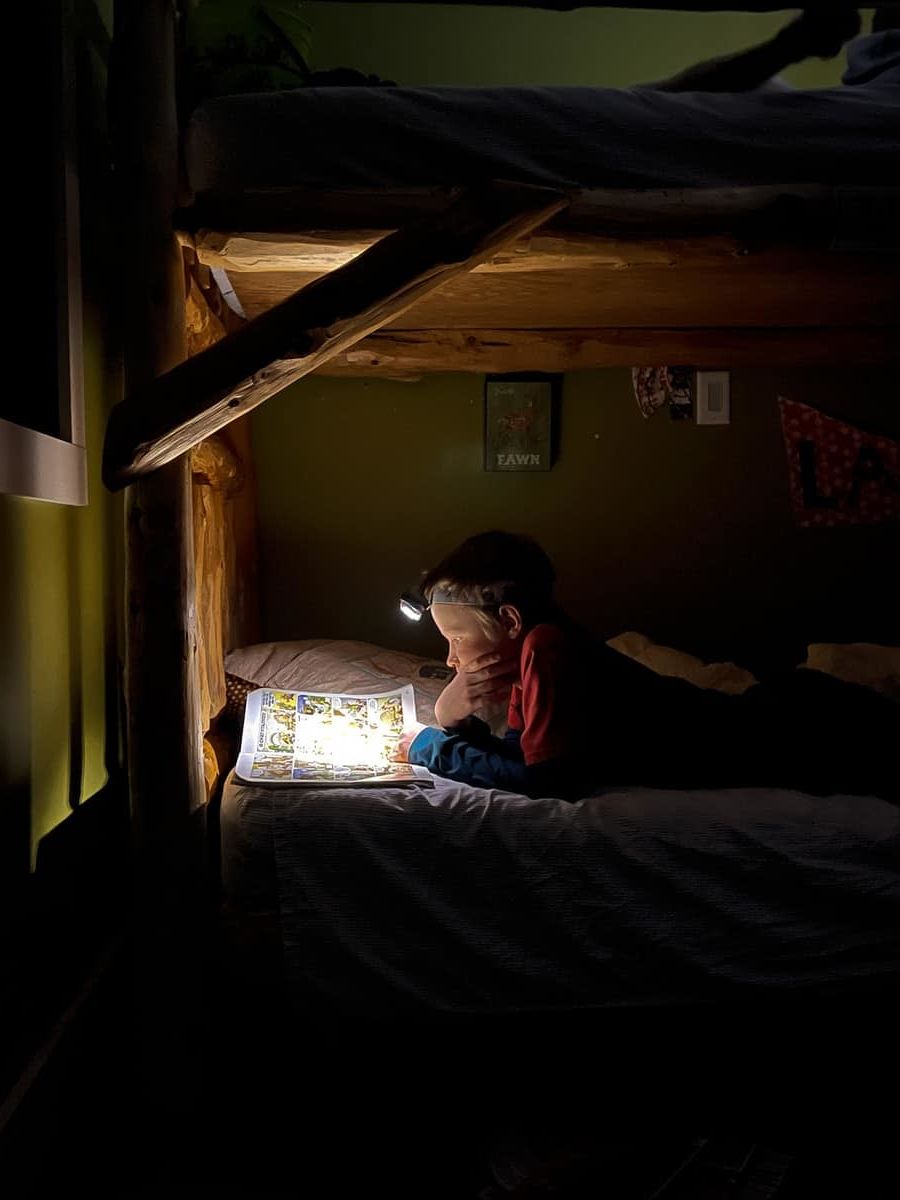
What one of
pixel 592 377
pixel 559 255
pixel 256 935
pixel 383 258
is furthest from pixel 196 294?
pixel 592 377

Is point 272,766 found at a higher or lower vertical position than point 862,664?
lower

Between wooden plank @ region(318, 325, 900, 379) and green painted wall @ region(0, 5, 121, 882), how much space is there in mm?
1381

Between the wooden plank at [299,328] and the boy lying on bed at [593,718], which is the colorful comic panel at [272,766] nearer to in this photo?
the boy lying on bed at [593,718]

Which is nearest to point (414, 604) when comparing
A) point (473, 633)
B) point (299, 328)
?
point (473, 633)

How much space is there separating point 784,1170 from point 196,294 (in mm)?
2622

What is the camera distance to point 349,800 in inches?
81.7

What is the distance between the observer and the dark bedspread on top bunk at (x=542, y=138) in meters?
1.99

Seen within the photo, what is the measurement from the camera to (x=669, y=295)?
9.86 feet

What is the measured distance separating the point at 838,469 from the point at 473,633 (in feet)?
7.84

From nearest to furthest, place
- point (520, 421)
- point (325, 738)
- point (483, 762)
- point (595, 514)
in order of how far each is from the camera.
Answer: point (483, 762), point (325, 738), point (520, 421), point (595, 514)

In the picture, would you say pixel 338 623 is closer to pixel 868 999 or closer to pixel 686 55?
pixel 868 999

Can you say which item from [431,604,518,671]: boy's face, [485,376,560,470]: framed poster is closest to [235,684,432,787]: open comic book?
[431,604,518,671]: boy's face

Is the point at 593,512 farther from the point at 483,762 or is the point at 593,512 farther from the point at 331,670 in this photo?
the point at 483,762

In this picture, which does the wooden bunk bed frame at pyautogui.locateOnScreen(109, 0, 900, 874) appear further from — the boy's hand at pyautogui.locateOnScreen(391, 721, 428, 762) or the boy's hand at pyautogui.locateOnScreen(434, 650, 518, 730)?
the boy's hand at pyautogui.locateOnScreen(434, 650, 518, 730)
